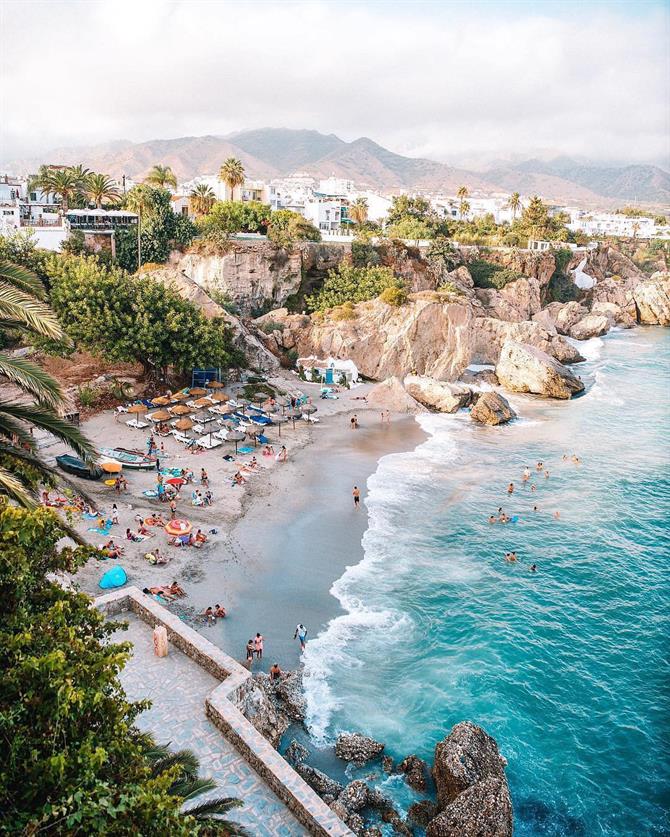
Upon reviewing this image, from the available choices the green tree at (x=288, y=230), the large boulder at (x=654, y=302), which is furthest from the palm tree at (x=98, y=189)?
the large boulder at (x=654, y=302)

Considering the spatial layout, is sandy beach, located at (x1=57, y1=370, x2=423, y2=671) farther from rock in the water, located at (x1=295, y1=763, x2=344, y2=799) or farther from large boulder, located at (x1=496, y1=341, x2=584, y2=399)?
large boulder, located at (x1=496, y1=341, x2=584, y2=399)

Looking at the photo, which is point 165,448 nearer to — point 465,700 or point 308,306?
point 465,700

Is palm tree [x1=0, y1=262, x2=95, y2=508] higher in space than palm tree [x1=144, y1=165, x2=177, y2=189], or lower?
lower

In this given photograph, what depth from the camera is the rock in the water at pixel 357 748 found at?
1636 cm

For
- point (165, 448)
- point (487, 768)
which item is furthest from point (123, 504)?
point (487, 768)

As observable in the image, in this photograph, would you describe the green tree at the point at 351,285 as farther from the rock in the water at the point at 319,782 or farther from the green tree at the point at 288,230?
the rock in the water at the point at 319,782

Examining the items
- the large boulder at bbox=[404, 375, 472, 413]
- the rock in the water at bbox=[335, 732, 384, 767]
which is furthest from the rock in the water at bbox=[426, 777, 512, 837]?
the large boulder at bbox=[404, 375, 472, 413]

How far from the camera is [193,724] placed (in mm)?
13805

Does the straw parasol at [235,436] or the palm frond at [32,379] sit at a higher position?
the palm frond at [32,379]

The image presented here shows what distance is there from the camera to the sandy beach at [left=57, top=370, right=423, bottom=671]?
2169cm

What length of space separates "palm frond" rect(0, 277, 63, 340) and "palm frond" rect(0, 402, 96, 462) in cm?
151

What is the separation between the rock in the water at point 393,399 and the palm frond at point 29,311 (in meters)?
37.5

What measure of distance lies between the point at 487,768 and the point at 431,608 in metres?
7.74

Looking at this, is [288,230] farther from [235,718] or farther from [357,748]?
[235,718]
